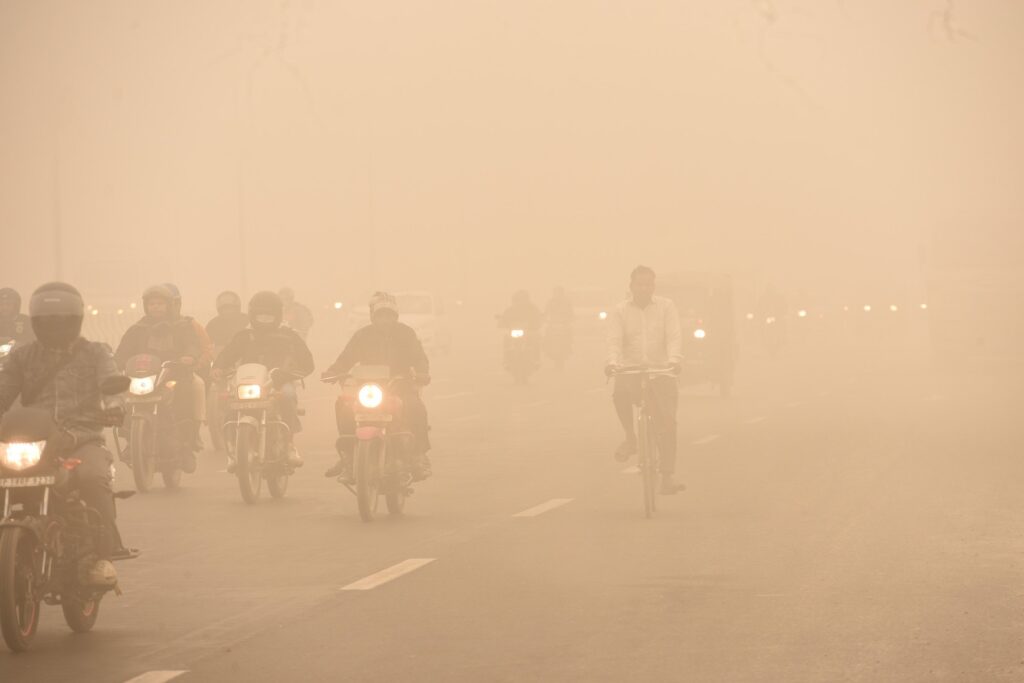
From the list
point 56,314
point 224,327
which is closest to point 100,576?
point 56,314

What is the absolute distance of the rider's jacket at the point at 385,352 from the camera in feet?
48.3

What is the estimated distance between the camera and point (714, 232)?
129250 millimetres

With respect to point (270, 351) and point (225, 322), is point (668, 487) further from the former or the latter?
point (225, 322)

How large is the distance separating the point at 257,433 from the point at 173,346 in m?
2.31

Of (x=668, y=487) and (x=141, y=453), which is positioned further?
(x=141, y=453)

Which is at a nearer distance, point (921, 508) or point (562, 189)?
point (921, 508)

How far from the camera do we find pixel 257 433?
15453 millimetres

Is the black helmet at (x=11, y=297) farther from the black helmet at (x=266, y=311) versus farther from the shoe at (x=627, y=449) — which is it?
the shoe at (x=627, y=449)

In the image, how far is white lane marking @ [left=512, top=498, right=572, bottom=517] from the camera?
47.1 ft

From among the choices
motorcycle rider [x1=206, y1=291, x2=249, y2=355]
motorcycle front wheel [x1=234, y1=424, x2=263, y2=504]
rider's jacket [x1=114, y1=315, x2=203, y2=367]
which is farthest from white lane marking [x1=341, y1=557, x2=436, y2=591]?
motorcycle rider [x1=206, y1=291, x2=249, y2=355]

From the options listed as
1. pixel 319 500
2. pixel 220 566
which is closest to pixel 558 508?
pixel 319 500

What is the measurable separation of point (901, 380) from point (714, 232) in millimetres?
92734

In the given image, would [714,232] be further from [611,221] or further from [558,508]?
[558,508]

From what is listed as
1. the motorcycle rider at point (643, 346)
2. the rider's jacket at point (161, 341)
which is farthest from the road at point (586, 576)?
the rider's jacket at point (161, 341)
